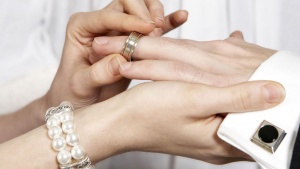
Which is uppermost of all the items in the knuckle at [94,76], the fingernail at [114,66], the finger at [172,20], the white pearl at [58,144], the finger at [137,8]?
the finger at [137,8]

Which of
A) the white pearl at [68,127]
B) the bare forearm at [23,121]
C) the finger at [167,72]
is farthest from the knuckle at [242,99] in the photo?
the bare forearm at [23,121]

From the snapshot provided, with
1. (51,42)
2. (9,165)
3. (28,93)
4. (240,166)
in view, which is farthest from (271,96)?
(51,42)

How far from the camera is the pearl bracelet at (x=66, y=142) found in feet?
2.69

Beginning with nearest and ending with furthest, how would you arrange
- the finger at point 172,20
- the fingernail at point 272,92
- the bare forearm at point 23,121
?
1. the fingernail at point 272,92
2. the finger at point 172,20
3. the bare forearm at point 23,121

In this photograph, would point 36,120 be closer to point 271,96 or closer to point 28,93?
point 28,93

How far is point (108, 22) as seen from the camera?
3.20 ft

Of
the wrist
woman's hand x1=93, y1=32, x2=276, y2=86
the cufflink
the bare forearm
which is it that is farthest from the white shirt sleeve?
the bare forearm

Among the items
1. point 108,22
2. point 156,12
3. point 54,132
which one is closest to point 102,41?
point 108,22

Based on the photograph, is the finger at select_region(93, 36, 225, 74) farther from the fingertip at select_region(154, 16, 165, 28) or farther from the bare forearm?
the bare forearm

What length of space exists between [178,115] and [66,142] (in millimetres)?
240

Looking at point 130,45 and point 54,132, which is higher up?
point 130,45

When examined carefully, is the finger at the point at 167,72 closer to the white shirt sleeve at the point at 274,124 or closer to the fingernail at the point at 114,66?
the fingernail at the point at 114,66

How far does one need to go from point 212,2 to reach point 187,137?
0.75m

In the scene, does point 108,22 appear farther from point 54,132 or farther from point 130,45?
point 54,132
